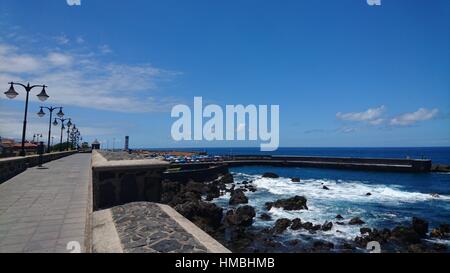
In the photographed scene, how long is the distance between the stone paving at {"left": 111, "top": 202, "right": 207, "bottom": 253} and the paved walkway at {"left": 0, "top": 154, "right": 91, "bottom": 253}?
0.67m

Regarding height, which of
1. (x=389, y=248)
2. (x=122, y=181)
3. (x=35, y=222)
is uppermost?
(x=122, y=181)

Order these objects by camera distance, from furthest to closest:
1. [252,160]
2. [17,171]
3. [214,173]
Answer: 1. [252,160]
2. [214,173]
3. [17,171]

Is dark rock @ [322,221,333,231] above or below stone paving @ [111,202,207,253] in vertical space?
below

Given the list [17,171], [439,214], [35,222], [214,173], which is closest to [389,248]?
[439,214]

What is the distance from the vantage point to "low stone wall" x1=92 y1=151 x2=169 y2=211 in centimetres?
713

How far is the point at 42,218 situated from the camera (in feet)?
21.0

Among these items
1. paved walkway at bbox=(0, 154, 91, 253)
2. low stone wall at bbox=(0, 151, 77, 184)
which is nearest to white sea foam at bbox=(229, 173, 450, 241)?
paved walkway at bbox=(0, 154, 91, 253)

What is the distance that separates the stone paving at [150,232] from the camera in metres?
4.37

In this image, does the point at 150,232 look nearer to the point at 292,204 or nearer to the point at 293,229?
the point at 293,229

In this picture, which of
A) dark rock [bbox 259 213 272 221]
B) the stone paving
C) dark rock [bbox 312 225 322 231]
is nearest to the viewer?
the stone paving

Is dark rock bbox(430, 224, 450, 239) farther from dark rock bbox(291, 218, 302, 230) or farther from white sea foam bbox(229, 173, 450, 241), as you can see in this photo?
dark rock bbox(291, 218, 302, 230)

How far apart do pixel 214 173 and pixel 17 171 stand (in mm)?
32144
